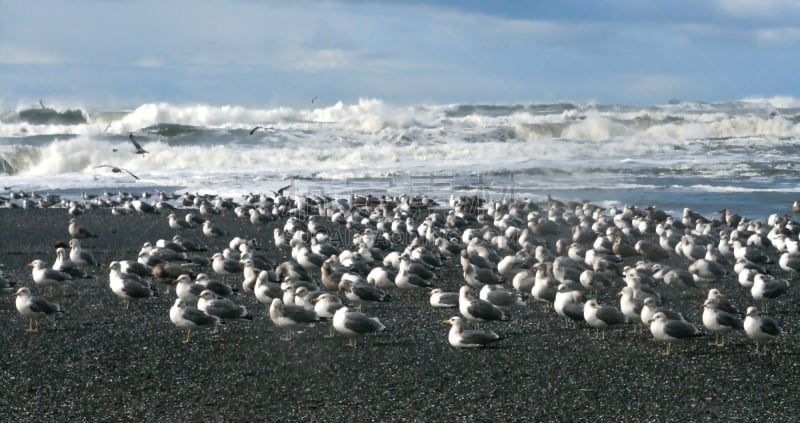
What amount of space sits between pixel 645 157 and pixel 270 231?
A: 24.7m

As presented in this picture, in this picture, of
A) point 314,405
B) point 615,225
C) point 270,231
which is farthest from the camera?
point 270,231

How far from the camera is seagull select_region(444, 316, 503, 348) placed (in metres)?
10.8

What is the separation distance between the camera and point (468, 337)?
10.8 metres

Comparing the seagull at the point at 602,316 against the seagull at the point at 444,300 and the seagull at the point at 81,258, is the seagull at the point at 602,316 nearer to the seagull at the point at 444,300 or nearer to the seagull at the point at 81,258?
the seagull at the point at 444,300

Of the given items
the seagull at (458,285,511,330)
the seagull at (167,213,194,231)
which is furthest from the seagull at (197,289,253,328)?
the seagull at (167,213,194,231)

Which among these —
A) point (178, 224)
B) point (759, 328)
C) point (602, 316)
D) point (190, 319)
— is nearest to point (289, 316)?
point (190, 319)

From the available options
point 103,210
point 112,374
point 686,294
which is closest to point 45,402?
point 112,374

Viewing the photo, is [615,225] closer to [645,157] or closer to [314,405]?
[314,405]

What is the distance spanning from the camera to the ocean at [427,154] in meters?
32.8

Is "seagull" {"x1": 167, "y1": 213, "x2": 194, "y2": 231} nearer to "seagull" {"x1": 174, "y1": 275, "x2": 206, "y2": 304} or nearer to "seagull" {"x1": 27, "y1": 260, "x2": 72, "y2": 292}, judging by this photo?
"seagull" {"x1": 27, "y1": 260, "x2": 72, "y2": 292}

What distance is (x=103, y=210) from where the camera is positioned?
27484 millimetres

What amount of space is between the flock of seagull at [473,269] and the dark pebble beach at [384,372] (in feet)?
0.75

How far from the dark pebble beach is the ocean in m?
15.8

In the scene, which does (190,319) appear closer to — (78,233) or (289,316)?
(289,316)
